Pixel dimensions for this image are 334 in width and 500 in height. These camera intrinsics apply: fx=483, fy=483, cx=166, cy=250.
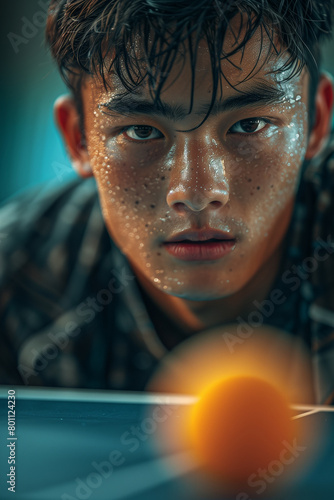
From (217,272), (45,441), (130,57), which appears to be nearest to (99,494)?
(45,441)

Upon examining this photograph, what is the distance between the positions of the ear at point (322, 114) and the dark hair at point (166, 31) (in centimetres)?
9

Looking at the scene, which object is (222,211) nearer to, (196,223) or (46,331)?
(196,223)

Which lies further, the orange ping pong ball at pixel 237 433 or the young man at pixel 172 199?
the young man at pixel 172 199

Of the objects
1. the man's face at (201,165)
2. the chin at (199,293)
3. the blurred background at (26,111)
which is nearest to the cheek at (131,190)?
the man's face at (201,165)

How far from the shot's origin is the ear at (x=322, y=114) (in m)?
0.98

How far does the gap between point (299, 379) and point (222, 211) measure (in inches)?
17.0

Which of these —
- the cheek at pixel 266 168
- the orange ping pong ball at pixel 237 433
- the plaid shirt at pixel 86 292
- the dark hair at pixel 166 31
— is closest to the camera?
the orange ping pong ball at pixel 237 433

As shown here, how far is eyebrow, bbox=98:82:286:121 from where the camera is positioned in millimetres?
853

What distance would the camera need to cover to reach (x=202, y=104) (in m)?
0.85

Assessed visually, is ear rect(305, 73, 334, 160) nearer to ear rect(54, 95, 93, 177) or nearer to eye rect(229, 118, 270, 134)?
eye rect(229, 118, 270, 134)

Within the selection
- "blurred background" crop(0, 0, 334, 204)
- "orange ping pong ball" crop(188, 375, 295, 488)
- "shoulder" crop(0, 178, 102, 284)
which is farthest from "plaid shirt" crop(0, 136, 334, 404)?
"orange ping pong ball" crop(188, 375, 295, 488)

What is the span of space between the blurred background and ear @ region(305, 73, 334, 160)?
1.84 feet

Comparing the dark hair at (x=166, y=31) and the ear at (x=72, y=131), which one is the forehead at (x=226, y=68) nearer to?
the dark hair at (x=166, y=31)

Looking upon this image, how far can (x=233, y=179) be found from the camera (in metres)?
0.92
